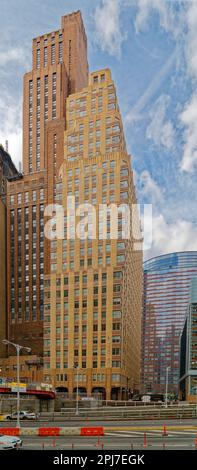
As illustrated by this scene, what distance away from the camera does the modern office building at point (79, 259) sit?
97.4m

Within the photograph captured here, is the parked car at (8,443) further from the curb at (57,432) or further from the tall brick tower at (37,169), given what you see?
the tall brick tower at (37,169)

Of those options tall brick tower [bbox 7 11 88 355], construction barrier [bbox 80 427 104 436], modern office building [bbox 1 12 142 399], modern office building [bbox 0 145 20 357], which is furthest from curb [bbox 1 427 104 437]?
modern office building [bbox 0 145 20 357]

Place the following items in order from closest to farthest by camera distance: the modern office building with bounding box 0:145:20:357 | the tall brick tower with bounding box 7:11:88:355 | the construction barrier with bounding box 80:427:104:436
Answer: the construction barrier with bounding box 80:427:104:436 < the tall brick tower with bounding box 7:11:88:355 < the modern office building with bounding box 0:145:20:357

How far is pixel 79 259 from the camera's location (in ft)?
340

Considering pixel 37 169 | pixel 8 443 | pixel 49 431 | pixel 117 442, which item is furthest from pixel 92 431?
pixel 37 169

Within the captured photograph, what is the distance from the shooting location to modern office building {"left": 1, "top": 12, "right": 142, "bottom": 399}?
319ft

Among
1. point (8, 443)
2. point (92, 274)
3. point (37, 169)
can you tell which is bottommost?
point (8, 443)

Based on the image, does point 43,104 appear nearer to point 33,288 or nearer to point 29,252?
point 29,252

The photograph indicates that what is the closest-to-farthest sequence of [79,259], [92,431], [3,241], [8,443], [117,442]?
[8,443]
[117,442]
[92,431]
[79,259]
[3,241]

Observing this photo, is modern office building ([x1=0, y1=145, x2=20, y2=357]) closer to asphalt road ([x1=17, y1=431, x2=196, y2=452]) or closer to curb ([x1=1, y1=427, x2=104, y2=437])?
curb ([x1=1, y1=427, x2=104, y2=437])

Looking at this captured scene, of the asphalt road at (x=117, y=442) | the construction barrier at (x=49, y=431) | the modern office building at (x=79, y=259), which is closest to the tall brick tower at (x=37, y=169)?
the modern office building at (x=79, y=259)

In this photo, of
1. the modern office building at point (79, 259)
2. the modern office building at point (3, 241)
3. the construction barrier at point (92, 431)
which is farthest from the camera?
the modern office building at point (3, 241)

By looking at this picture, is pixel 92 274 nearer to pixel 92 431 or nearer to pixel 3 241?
pixel 3 241
